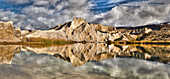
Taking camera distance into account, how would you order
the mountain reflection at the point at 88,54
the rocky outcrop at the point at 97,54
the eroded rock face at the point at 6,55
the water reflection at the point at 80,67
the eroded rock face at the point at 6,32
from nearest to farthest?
1. the water reflection at the point at 80,67
2. the eroded rock face at the point at 6,55
3. the mountain reflection at the point at 88,54
4. the rocky outcrop at the point at 97,54
5. the eroded rock face at the point at 6,32

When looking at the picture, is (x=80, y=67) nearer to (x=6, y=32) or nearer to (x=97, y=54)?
(x=97, y=54)

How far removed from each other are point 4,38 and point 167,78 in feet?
516

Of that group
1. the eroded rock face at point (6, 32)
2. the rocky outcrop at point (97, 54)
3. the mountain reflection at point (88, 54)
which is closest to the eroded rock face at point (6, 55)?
the mountain reflection at point (88, 54)

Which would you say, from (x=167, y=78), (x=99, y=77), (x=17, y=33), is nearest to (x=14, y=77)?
(x=99, y=77)

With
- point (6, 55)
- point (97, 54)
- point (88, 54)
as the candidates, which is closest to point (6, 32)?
point (6, 55)

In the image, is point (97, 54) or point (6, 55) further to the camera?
point (97, 54)

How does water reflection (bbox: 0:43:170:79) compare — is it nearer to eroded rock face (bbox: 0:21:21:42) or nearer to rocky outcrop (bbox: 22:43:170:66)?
rocky outcrop (bbox: 22:43:170:66)

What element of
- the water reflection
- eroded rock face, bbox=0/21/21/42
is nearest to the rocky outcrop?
the water reflection

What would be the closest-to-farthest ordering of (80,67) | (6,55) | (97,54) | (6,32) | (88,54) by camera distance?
(80,67)
(6,55)
(88,54)
(97,54)
(6,32)

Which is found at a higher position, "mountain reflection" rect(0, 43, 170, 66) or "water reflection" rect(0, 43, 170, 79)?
"water reflection" rect(0, 43, 170, 79)

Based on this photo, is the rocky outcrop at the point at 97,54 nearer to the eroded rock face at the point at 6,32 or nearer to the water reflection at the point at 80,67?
the water reflection at the point at 80,67

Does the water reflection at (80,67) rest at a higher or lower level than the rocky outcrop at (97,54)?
higher

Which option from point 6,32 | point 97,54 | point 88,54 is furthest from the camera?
point 6,32

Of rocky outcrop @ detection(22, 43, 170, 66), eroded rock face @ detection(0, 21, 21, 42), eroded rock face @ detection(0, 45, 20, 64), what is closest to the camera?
eroded rock face @ detection(0, 45, 20, 64)
